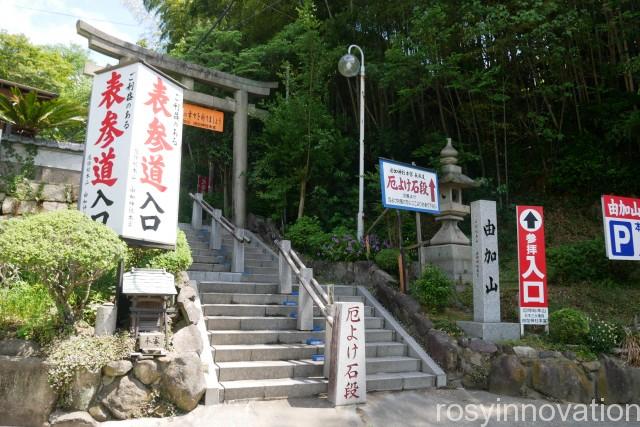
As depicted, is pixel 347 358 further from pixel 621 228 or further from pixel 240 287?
pixel 621 228

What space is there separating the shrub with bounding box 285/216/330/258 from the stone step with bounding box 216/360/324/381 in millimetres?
4548

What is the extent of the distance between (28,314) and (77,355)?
50.8 inches

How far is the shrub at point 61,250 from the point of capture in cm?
472

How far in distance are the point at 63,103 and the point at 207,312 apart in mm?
5902

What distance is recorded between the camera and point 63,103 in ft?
31.3

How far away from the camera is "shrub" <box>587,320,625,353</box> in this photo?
7.08 metres

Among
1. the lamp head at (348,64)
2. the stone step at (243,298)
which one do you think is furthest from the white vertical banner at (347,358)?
the lamp head at (348,64)

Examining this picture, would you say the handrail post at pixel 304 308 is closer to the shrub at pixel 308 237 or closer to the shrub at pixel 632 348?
the shrub at pixel 308 237

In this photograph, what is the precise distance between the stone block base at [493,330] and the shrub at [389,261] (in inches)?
87.0

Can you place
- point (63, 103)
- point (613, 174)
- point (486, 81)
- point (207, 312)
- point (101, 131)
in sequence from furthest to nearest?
point (613, 174)
point (486, 81)
point (63, 103)
point (207, 312)
point (101, 131)

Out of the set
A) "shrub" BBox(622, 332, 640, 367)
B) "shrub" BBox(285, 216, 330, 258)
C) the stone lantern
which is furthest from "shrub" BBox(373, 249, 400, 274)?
"shrub" BBox(622, 332, 640, 367)

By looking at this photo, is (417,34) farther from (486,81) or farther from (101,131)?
(101,131)

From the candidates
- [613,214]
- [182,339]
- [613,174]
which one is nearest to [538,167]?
[613,174]

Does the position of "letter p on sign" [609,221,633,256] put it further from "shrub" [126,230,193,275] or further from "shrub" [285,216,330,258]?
"shrub" [126,230,193,275]
